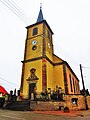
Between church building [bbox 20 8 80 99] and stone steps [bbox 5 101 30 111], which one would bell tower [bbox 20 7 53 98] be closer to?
church building [bbox 20 8 80 99]

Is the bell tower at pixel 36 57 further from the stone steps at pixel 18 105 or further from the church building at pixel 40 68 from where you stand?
the stone steps at pixel 18 105

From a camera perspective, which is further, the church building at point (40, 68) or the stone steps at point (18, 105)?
the church building at point (40, 68)

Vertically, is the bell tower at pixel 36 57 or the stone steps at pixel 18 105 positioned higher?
the bell tower at pixel 36 57

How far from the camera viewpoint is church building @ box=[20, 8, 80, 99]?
2317 centimetres

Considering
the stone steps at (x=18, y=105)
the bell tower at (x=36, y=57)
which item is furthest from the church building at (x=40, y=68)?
the stone steps at (x=18, y=105)

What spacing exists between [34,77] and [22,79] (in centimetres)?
263

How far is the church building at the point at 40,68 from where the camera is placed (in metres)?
23.2

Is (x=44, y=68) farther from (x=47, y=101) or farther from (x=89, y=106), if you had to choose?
(x=89, y=106)

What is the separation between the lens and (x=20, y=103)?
18.0 metres

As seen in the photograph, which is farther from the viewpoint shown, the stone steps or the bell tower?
the bell tower

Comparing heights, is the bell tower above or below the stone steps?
above

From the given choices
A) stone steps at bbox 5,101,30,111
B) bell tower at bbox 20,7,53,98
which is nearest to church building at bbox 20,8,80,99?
bell tower at bbox 20,7,53,98

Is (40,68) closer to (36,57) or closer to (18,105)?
(36,57)

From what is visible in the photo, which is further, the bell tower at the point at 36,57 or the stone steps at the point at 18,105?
the bell tower at the point at 36,57
